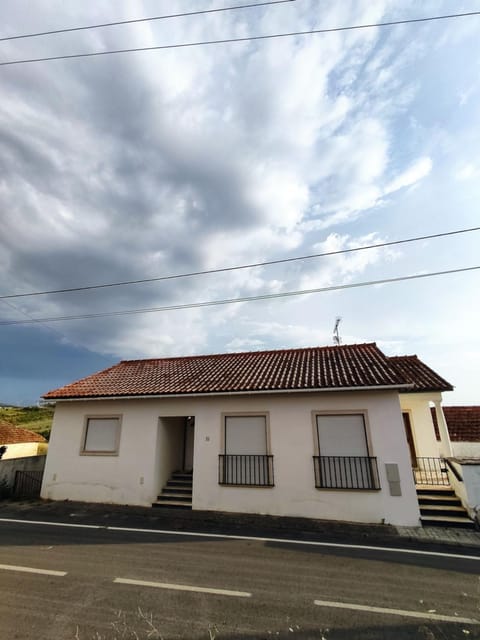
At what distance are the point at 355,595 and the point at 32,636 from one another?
166 inches

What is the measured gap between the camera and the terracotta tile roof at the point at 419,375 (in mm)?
10594

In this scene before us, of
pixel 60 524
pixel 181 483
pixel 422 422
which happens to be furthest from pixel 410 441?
pixel 60 524

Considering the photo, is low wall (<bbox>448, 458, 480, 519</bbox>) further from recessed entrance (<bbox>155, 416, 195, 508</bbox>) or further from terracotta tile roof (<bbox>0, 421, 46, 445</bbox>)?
terracotta tile roof (<bbox>0, 421, 46, 445</bbox>)

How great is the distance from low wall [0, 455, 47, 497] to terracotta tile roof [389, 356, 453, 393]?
49.2 feet

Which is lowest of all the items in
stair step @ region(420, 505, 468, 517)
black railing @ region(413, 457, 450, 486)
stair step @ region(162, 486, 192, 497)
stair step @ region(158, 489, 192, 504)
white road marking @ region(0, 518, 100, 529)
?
white road marking @ region(0, 518, 100, 529)

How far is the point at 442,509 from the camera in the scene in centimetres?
827

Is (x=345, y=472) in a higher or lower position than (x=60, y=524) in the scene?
higher

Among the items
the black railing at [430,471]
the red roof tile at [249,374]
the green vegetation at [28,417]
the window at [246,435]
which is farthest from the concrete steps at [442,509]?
the green vegetation at [28,417]

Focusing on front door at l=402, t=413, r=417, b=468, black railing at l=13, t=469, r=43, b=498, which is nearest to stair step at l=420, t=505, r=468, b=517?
front door at l=402, t=413, r=417, b=468

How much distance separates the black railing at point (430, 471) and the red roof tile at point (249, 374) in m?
2.88

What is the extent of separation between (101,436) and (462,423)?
1613 centimetres

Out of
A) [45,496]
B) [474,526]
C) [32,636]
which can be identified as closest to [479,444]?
[474,526]

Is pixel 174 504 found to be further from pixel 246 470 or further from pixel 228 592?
pixel 228 592

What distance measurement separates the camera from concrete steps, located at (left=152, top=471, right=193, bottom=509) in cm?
984
